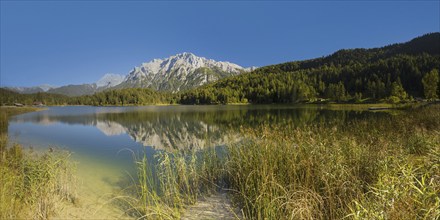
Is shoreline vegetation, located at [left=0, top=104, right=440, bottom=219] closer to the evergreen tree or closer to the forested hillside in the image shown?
the evergreen tree

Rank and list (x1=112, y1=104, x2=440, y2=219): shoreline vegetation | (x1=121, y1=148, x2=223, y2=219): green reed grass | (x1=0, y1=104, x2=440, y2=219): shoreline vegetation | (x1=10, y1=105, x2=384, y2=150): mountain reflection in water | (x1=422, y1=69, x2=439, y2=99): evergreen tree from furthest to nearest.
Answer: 1. (x1=422, y1=69, x2=439, y2=99): evergreen tree
2. (x1=10, y1=105, x2=384, y2=150): mountain reflection in water
3. (x1=121, y1=148, x2=223, y2=219): green reed grass
4. (x1=0, y1=104, x2=440, y2=219): shoreline vegetation
5. (x1=112, y1=104, x2=440, y2=219): shoreline vegetation

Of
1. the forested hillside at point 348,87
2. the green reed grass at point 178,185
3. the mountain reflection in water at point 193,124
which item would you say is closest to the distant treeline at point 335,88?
the forested hillside at point 348,87

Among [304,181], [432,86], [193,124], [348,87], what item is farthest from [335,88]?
[304,181]

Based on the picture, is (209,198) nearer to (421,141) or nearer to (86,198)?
(86,198)

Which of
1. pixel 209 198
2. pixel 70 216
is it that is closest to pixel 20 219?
pixel 70 216

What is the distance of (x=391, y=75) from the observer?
13338 cm

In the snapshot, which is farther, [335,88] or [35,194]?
[335,88]

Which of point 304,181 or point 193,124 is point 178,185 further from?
point 193,124

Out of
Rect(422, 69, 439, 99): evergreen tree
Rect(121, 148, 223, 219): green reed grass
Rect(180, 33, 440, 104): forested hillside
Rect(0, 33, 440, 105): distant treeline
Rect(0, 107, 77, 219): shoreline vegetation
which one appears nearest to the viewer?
Rect(0, 107, 77, 219): shoreline vegetation

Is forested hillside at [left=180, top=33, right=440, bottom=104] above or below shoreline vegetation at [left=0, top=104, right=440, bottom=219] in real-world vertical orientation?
above

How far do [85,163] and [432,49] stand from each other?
852 ft

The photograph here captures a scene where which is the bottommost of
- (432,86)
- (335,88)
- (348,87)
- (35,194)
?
(35,194)

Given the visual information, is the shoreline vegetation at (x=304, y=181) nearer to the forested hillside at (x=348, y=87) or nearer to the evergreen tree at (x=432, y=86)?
the evergreen tree at (x=432, y=86)

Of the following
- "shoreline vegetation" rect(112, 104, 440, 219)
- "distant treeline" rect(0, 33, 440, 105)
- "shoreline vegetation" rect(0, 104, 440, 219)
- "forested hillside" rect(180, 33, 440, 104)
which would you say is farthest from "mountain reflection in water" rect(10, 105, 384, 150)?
"forested hillside" rect(180, 33, 440, 104)
